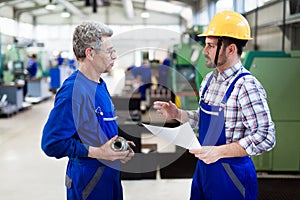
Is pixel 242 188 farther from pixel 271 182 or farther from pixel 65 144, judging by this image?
pixel 271 182

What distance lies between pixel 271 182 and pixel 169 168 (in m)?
1.21

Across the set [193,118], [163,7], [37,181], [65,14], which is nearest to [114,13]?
[65,14]

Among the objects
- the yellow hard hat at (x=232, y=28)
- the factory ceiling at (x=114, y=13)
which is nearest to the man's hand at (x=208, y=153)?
the yellow hard hat at (x=232, y=28)

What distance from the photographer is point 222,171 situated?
160 cm

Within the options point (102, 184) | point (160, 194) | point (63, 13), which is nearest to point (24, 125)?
point (160, 194)

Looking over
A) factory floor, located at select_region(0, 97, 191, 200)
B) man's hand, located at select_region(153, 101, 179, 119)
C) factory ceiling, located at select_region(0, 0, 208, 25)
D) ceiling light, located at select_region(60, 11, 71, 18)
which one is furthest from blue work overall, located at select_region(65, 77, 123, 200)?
ceiling light, located at select_region(60, 11, 71, 18)

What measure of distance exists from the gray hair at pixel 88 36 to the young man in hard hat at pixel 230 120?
510 millimetres

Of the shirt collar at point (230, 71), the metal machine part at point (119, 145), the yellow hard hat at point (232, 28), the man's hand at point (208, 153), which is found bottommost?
the man's hand at point (208, 153)

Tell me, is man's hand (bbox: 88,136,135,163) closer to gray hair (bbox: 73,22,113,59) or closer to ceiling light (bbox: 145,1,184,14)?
gray hair (bbox: 73,22,113,59)

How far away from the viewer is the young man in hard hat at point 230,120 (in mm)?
1455

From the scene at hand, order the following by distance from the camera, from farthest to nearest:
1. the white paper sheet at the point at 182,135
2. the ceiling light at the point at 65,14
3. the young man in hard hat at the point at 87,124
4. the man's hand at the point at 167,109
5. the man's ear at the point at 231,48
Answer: the ceiling light at the point at 65,14, the man's hand at the point at 167,109, the man's ear at the point at 231,48, the white paper sheet at the point at 182,135, the young man in hard hat at the point at 87,124

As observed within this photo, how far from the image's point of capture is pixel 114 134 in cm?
Answer: 152

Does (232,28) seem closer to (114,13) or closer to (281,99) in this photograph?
(281,99)

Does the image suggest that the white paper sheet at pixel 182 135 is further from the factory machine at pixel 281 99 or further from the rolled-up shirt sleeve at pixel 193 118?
the factory machine at pixel 281 99
